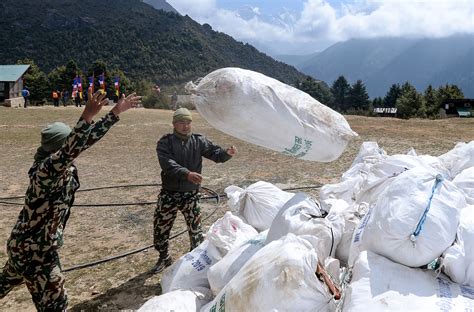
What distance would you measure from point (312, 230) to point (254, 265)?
621 millimetres

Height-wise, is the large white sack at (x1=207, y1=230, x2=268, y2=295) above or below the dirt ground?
above

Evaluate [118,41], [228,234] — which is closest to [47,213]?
[228,234]

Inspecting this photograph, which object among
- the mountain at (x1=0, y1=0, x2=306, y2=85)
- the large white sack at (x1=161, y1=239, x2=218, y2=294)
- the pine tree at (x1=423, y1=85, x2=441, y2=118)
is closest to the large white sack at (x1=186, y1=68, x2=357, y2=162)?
the large white sack at (x1=161, y1=239, x2=218, y2=294)

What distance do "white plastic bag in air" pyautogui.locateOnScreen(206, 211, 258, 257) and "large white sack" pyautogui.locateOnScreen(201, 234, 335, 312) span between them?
102 cm

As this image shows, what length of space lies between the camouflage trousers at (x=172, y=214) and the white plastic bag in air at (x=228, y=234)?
2.01ft

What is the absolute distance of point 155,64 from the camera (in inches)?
2781

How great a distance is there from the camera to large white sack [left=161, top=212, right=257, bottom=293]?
291 centimetres

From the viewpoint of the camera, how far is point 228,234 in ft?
10.1

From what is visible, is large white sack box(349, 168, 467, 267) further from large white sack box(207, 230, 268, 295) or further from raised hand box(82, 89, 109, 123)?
raised hand box(82, 89, 109, 123)

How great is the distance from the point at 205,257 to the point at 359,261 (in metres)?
1.30

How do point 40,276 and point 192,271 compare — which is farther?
point 192,271

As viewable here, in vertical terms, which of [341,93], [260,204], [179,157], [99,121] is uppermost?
[341,93]

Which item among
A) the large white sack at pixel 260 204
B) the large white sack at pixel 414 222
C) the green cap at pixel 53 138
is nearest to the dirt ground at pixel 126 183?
the large white sack at pixel 260 204

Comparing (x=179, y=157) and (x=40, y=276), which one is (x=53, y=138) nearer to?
(x=40, y=276)
